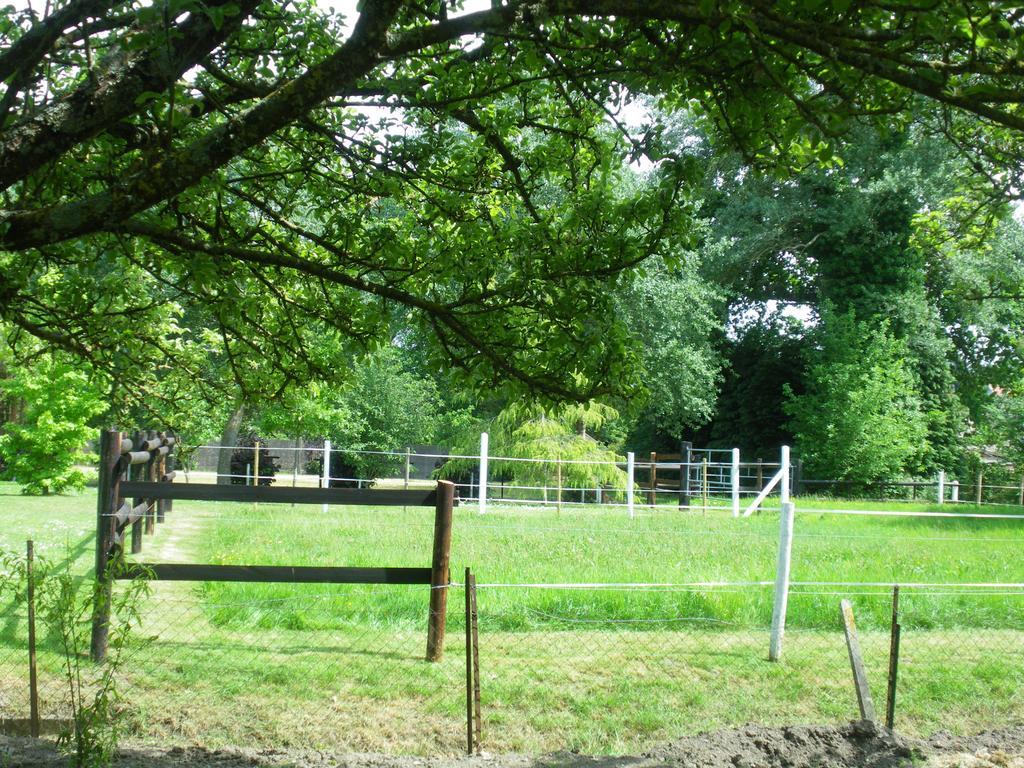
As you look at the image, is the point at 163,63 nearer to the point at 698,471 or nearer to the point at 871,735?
the point at 871,735

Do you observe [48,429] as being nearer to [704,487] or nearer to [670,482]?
[704,487]

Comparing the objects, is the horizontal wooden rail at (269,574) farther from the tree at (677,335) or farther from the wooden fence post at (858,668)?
the tree at (677,335)

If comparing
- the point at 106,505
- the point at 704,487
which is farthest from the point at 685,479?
the point at 106,505

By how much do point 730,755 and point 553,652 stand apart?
2.07 metres

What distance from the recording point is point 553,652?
21.8 ft

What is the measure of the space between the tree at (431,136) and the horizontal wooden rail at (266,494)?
0.78m

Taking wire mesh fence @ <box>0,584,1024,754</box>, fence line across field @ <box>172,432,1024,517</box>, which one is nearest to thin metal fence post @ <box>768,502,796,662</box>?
wire mesh fence @ <box>0,584,1024,754</box>

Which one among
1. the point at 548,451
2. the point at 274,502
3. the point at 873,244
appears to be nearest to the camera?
the point at 274,502

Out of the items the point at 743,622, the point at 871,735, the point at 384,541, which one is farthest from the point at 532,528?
the point at 871,735

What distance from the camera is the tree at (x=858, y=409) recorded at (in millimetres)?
27656

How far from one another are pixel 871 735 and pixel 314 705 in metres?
3.14

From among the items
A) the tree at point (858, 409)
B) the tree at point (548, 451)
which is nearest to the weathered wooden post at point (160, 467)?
the tree at point (548, 451)

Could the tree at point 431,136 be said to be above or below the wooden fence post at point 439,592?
above

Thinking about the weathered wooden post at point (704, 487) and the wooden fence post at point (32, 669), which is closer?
the wooden fence post at point (32, 669)
